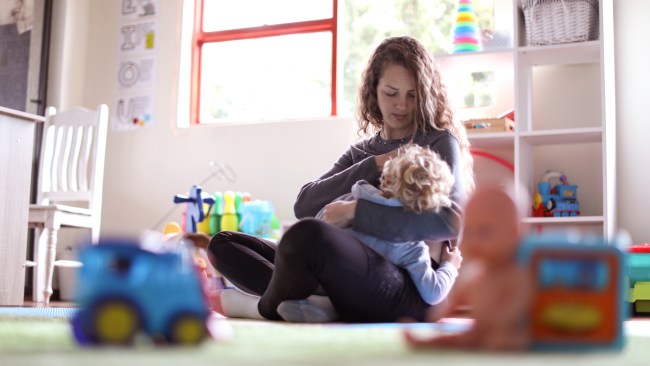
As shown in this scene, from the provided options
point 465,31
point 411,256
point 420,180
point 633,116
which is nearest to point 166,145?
point 465,31

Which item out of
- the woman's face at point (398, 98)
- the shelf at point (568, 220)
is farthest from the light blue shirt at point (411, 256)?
the shelf at point (568, 220)

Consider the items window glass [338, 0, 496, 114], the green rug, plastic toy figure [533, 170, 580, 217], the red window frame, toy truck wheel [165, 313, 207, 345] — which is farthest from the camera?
the red window frame

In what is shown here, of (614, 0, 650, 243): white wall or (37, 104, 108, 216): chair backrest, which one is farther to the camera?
(37, 104, 108, 216): chair backrest

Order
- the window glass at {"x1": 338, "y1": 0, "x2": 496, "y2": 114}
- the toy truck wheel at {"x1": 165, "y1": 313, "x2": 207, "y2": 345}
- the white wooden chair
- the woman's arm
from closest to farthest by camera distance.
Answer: the toy truck wheel at {"x1": 165, "y1": 313, "x2": 207, "y2": 345}
the woman's arm
the white wooden chair
the window glass at {"x1": 338, "y1": 0, "x2": 496, "y2": 114}

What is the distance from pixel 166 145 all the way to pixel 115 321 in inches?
142

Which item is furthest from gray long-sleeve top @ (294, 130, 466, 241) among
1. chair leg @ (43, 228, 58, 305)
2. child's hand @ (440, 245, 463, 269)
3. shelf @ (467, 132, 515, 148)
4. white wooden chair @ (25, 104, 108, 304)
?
white wooden chair @ (25, 104, 108, 304)

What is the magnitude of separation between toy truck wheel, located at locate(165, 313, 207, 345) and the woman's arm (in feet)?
3.60

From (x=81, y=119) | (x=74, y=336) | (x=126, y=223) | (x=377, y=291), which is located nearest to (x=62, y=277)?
(x=126, y=223)

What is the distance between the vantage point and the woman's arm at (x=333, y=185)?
6.29 ft

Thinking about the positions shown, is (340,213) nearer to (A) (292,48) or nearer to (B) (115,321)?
(B) (115,321)

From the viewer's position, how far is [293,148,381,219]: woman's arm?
1.92 m

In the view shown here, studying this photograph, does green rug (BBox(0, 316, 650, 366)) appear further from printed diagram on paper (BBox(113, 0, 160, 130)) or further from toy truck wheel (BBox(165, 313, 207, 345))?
printed diagram on paper (BBox(113, 0, 160, 130))

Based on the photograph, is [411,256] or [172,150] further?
[172,150]

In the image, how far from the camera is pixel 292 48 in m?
4.24
